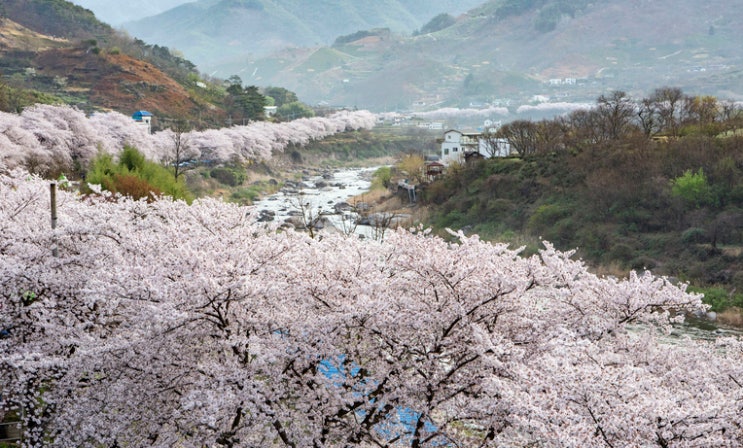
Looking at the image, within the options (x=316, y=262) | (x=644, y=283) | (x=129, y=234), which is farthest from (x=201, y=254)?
(x=644, y=283)

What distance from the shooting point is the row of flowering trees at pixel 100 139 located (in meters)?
37.5

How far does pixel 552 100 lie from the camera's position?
200 meters

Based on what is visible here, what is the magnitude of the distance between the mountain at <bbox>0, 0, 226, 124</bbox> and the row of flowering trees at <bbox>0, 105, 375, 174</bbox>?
7.93m

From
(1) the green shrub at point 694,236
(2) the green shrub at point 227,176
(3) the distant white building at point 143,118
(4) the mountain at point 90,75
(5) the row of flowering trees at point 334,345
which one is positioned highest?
(4) the mountain at point 90,75

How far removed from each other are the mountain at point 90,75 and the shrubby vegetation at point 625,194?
125 feet

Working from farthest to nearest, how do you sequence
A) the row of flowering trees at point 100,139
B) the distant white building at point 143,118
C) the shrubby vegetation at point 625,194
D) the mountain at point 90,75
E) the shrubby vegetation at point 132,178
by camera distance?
the mountain at point 90,75 → the distant white building at point 143,118 → the row of flowering trees at point 100,139 → the shrubby vegetation at point 625,194 → the shrubby vegetation at point 132,178

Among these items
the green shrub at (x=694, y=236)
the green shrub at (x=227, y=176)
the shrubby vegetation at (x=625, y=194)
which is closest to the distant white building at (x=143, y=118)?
the green shrub at (x=227, y=176)

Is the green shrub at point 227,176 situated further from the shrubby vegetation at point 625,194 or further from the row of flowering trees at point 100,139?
the shrubby vegetation at point 625,194

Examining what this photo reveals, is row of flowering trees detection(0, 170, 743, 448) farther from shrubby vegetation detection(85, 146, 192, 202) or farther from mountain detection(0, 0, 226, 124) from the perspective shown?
mountain detection(0, 0, 226, 124)

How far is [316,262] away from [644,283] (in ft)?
16.1

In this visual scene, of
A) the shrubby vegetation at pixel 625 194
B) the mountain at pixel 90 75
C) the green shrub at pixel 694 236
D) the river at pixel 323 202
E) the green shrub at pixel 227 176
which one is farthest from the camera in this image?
the mountain at pixel 90 75

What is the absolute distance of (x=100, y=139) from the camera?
45.7 meters

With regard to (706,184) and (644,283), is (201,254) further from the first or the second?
(706,184)

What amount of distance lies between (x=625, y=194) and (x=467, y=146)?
25845 mm
